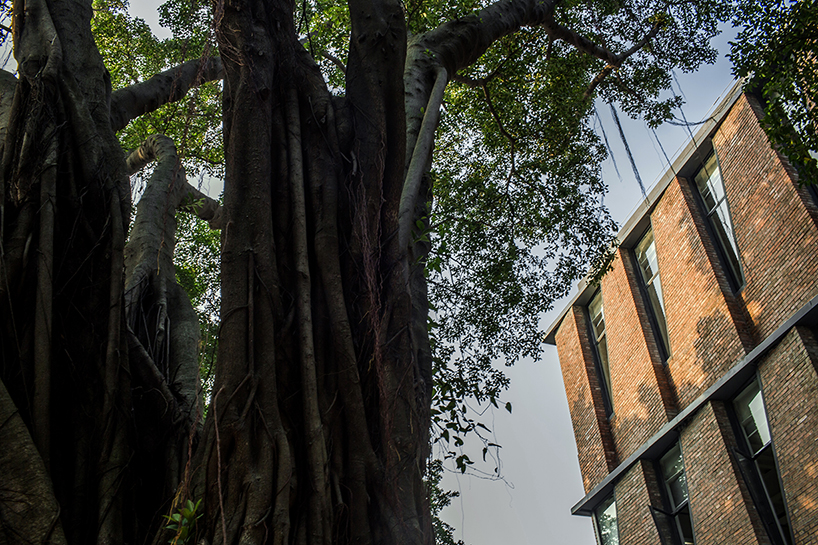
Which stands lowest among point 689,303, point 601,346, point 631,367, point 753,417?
point 753,417

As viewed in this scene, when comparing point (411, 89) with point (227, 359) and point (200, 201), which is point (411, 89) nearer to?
point (227, 359)

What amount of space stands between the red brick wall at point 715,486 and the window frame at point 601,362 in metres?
2.91

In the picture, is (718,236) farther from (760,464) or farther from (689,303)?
(760,464)

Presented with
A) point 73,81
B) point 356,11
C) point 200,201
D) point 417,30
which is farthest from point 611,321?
point 73,81

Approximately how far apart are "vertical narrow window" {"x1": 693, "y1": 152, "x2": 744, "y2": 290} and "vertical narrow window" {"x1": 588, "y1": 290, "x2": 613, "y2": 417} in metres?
3.40

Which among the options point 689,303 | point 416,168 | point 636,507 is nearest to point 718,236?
point 689,303

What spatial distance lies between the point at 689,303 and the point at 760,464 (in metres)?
3.05

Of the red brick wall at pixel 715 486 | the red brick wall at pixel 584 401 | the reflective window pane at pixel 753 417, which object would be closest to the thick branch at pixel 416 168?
the reflective window pane at pixel 753 417

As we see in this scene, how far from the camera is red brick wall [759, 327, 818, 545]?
26.7ft

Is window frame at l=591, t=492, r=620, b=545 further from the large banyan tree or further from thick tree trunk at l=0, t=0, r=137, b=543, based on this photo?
thick tree trunk at l=0, t=0, r=137, b=543

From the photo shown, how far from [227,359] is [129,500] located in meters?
0.87

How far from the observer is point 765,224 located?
9977 millimetres

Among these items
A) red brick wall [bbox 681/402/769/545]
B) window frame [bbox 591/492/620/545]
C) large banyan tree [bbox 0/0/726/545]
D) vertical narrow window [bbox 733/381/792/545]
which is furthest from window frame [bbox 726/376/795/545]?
large banyan tree [bbox 0/0/726/545]

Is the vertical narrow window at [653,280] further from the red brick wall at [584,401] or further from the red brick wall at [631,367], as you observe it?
the red brick wall at [584,401]
